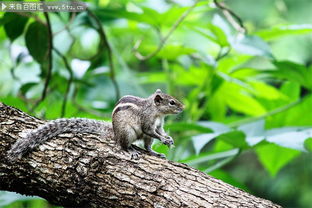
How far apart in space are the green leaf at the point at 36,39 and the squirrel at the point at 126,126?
31.8 inches

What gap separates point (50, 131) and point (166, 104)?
0.66 meters

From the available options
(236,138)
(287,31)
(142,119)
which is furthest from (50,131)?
(287,31)

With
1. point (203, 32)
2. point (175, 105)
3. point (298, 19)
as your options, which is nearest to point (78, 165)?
point (175, 105)

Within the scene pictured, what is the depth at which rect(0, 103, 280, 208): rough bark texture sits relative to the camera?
194 centimetres

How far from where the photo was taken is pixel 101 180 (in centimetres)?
197

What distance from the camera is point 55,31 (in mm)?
3148

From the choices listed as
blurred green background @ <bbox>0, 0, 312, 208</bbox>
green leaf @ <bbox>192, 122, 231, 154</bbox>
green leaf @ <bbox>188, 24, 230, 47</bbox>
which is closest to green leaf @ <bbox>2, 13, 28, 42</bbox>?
blurred green background @ <bbox>0, 0, 312, 208</bbox>

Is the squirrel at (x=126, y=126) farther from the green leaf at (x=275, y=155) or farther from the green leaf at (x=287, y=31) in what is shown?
the green leaf at (x=275, y=155)

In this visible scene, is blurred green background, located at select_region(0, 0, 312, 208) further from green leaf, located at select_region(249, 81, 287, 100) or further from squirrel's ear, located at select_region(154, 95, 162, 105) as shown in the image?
squirrel's ear, located at select_region(154, 95, 162, 105)

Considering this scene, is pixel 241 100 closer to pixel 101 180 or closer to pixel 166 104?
pixel 166 104

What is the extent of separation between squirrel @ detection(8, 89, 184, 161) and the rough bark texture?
0.04m

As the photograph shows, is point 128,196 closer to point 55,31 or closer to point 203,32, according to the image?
point 203,32

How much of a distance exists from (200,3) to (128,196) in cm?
121

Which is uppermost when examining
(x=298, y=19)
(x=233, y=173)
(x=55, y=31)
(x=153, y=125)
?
(x=298, y=19)
